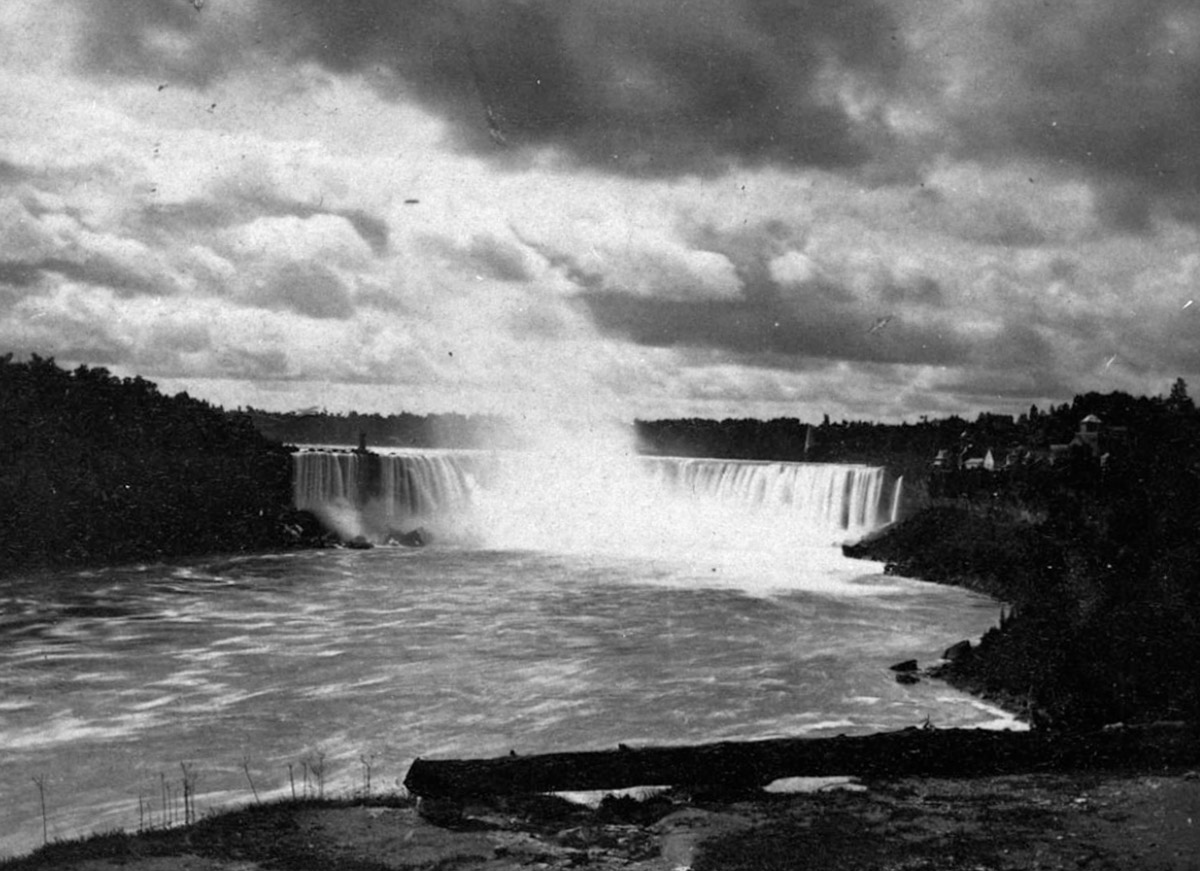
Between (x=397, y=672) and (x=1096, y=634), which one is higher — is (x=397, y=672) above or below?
below

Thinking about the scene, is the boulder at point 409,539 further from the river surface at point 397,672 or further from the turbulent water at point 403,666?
the river surface at point 397,672

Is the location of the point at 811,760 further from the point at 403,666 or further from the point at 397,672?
the point at 403,666

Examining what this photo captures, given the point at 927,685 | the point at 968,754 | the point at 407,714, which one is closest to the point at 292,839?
the point at 968,754

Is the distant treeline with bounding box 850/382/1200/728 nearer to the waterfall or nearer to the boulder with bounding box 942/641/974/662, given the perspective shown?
the boulder with bounding box 942/641/974/662

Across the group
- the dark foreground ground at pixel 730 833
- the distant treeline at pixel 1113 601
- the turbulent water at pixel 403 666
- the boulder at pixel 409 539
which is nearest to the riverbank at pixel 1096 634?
the distant treeline at pixel 1113 601

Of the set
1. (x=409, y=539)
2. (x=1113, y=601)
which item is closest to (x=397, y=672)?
(x=1113, y=601)

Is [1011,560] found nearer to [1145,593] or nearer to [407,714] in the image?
[1145,593]
